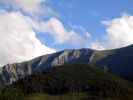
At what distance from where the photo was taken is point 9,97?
199375 millimetres

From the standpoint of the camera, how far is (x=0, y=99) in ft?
623

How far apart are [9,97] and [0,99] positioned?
11.1 meters
